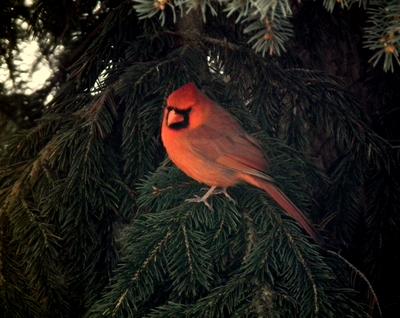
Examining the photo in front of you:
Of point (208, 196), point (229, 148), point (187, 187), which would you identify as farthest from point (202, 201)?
point (229, 148)

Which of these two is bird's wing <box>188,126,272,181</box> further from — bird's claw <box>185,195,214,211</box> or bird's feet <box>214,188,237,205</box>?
bird's claw <box>185,195,214,211</box>

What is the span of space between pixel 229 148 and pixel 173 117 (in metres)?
0.36

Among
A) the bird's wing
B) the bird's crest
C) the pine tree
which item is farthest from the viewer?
the bird's wing

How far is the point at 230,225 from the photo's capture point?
2.06m

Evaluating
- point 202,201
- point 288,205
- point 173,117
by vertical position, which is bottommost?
point 288,205

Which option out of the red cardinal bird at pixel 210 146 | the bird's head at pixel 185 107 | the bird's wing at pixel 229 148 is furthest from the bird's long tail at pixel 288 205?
the bird's head at pixel 185 107

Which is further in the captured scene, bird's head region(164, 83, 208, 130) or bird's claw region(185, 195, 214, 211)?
bird's head region(164, 83, 208, 130)

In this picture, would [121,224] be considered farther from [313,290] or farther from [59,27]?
[59,27]

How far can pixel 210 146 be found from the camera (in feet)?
8.38

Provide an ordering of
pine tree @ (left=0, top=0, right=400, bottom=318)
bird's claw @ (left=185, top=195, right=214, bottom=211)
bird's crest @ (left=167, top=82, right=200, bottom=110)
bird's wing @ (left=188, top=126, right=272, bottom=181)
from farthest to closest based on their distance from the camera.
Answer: bird's wing @ (left=188, top=126, right=272, bottom=181) → bird's crest @ (left=167, top=82, right=200, bottom=110) → bird's claw @ (left=185, top=195, right=214, bottom=211) → pine tree @ (left=0, top=0, right=400, bottom=318)

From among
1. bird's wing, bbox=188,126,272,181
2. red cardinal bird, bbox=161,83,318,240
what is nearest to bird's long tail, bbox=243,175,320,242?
red cardinal bird, bbox=161,83,318,240

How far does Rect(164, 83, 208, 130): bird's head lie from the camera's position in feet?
7.59

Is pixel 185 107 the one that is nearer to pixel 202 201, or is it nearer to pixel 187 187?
pixel 187 187

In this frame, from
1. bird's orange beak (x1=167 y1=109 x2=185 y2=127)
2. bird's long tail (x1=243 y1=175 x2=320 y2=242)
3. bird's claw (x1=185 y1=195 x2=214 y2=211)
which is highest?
bird's orange beak (x1=167 y1=109 x2=185 y2=127)
